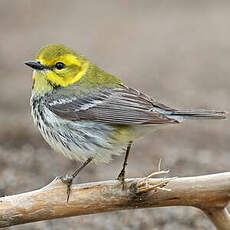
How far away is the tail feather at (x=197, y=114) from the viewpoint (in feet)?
18.5

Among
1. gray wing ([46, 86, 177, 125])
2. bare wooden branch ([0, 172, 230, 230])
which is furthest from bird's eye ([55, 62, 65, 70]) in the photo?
bare wooden branch ([0, 172, 230, 230])

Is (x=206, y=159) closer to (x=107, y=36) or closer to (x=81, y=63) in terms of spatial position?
(x=81, y=63)

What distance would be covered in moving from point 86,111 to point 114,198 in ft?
3.74

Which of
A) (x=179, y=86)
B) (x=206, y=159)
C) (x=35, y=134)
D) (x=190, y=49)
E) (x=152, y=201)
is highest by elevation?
(x=190, y=49)

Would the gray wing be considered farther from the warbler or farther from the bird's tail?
the bird's tail

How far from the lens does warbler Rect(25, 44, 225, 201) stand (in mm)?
5871

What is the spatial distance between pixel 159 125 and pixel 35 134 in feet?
17.3

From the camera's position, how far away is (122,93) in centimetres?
640

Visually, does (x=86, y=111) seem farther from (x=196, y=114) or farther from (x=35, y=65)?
(x=196, y=114)

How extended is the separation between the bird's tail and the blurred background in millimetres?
2268

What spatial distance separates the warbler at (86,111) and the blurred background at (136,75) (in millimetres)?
2142

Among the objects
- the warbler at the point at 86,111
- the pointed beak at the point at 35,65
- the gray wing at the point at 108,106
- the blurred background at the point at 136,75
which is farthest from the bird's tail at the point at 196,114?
the blurred background at the point at 136,75

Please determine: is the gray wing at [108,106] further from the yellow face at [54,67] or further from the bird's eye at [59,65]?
the bird's eye at [59,65]

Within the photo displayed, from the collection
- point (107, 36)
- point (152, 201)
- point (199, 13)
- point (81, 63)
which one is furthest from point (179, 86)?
point (152, 201)
